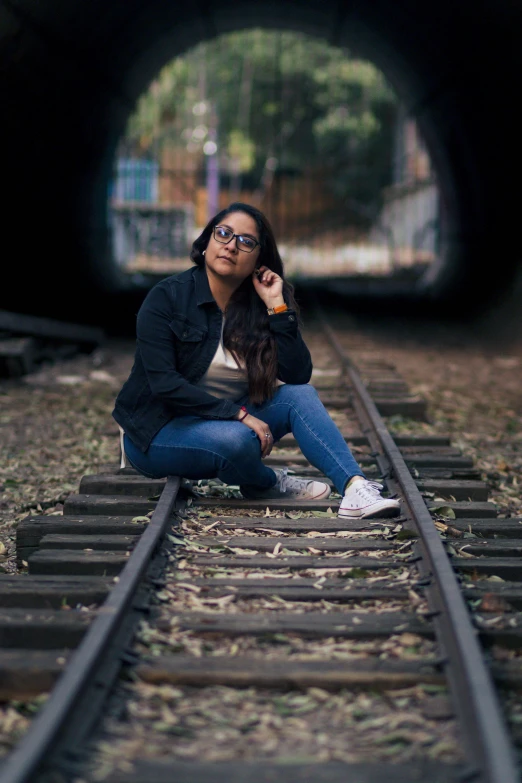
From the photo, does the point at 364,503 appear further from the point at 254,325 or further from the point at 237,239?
the point at 237,239

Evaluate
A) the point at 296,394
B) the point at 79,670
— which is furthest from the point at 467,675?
the point at 296,394

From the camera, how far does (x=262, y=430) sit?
4840 millimetres

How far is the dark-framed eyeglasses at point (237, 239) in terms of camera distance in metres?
4.80

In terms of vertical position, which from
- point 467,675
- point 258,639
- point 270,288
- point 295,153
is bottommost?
point 258,639

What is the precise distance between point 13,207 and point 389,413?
739 cm

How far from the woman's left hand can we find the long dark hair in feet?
0.27

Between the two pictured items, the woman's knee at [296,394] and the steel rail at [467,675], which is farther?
the woman's knee at [296,394]

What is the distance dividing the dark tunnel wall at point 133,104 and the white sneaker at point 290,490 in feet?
22.1

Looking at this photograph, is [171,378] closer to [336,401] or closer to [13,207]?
[336,401]

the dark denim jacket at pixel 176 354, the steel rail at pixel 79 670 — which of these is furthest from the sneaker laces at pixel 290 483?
the steel rail at pixel 79 670

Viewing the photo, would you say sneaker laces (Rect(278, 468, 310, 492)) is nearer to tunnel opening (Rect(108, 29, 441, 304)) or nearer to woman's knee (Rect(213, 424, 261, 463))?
woman's knee (Rect(213, 424, 261, 463))

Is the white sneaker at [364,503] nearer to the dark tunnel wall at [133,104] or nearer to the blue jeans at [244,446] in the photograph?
the blue jeans at [244,446]

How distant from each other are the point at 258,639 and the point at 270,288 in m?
2.03

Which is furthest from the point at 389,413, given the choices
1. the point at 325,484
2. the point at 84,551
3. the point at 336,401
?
the point at 84,551
